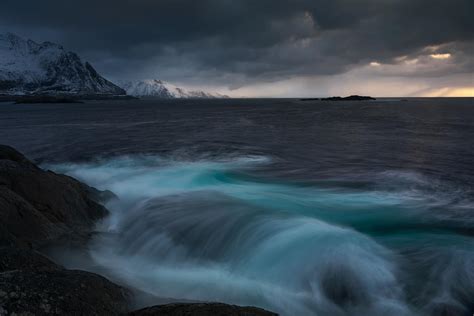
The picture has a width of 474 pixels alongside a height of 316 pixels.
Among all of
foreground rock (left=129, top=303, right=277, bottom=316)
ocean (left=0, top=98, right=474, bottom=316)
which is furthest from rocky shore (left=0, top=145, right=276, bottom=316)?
ocean (left=0, top=98, right=474, bottom=316)

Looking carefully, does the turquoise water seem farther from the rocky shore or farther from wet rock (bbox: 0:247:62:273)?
wet rock (bbox: 0:247:62:273)

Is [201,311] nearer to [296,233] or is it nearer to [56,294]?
[56,294]

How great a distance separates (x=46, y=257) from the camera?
24.6ft

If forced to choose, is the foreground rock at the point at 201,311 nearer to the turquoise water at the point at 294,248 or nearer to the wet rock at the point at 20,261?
the wet rock at the point at 20,261

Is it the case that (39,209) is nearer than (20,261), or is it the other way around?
(20,261)

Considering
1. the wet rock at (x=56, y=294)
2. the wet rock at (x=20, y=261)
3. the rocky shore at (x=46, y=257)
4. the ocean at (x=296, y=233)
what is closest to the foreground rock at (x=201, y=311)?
the rocky shore at (x=46, y=257)

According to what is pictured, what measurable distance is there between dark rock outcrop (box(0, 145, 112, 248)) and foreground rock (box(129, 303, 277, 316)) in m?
4.70

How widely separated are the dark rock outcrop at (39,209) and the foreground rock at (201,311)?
15.4ft

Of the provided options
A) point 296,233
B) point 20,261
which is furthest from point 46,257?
point 296,233

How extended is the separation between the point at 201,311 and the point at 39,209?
288 inches

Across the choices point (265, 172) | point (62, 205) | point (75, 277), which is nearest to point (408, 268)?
point (75, 277)

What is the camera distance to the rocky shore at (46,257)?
16.9 feet

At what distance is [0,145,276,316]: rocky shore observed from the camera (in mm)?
5152

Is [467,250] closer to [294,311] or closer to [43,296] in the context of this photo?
[294,311]
